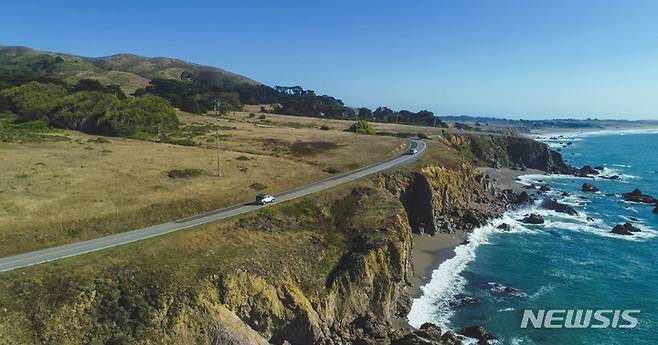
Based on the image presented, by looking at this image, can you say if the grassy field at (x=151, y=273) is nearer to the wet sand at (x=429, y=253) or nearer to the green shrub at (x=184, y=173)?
the wet sand at (x=429, y=253)

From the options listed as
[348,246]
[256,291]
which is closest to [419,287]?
[348,246]

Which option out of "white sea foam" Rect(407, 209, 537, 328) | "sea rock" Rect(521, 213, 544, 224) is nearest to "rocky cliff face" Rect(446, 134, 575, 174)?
"sea rock" Rect(521, 213, 544, 224)

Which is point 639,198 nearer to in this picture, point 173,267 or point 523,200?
point 523,200

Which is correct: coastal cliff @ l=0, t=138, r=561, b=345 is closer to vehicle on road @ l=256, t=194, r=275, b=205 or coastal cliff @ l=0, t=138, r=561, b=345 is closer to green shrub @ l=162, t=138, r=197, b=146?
vehicle on road @ l=256, t=194, r=275, b=205

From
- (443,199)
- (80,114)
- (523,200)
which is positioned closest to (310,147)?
(443,199)

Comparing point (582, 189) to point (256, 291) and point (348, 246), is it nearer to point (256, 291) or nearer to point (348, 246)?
point (348, 246)

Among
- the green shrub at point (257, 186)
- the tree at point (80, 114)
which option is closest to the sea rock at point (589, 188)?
the green shrub at point (257, 186)

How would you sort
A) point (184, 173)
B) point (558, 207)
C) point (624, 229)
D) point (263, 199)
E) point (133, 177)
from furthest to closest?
1. point (558, 207)
2. point (624, 229)
3. point (184, 173)
4. point (133, 177)
5. point (263, 199)
